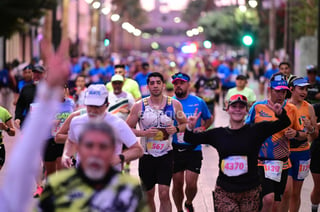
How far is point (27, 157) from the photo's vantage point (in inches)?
154

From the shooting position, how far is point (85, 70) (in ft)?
105

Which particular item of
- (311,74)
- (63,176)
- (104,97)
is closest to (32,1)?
(311,74)

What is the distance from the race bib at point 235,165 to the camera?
727cm

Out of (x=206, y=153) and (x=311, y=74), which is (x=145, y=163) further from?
(x=206, y=153)

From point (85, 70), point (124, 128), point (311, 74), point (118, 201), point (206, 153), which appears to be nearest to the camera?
point (118, 201)

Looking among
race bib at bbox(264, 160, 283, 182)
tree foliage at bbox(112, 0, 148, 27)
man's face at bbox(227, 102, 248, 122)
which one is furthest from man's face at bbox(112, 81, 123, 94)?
tree foliage at bbox(112, 0, 148, 27)

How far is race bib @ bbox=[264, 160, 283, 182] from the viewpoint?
8781 millimetres

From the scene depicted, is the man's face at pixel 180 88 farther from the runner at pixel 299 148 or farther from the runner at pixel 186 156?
the runner at pixel 299 148

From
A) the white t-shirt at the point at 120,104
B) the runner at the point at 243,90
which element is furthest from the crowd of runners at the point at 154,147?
the runner at the point at 243,90

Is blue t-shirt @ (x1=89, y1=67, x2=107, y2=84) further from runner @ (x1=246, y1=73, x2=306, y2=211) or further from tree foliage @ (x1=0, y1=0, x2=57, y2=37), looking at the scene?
runner @ (x1=246, y1=73, x2=306, y2=211)

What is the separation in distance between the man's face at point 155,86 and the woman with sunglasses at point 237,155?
2.17m

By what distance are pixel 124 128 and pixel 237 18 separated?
6236 centimetres

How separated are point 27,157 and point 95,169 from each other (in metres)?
0.57

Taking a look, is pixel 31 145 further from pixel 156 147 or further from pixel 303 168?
pixel 303 168
